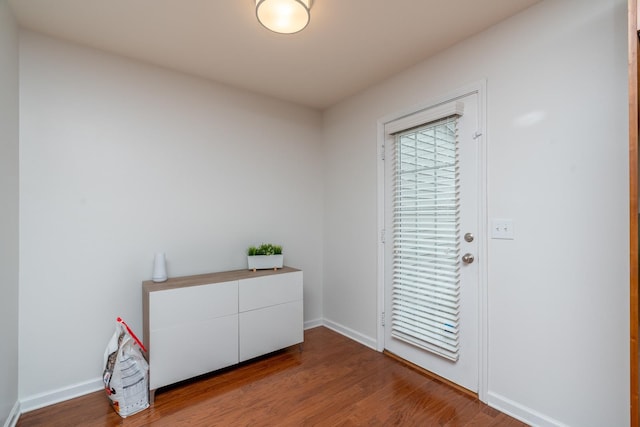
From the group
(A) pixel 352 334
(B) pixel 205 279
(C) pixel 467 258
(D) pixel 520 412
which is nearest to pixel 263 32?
(B) pixel 205 279

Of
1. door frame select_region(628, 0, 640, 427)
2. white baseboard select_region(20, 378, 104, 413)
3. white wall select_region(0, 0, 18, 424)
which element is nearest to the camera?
door frame select_region(628, 0, 640, 427)

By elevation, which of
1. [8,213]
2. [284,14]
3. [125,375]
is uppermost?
[284,14]

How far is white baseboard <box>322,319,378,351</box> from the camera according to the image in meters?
2.84

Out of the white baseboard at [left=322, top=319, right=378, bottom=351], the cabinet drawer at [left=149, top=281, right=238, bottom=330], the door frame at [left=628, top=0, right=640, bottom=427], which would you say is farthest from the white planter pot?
the door frame at [left=628, top=0, right=640, bottom=427]

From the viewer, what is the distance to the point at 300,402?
6.63 feet

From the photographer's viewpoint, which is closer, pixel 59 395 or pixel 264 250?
Result: pixel 59 395

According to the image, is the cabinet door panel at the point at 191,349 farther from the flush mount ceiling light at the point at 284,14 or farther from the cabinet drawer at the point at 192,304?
the flush mount ceiling light at the point at 284,14

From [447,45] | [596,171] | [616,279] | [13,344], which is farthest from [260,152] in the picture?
[616,279]

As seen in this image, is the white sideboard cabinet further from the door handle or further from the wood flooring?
the door handle

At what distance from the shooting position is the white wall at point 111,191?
2.01m

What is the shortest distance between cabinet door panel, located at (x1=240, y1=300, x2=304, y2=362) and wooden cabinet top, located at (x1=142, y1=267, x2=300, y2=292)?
0.29m

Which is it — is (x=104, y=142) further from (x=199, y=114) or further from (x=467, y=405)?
(x=467, y=405)

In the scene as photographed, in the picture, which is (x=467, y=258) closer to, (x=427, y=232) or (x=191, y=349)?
(x=427, y=232)

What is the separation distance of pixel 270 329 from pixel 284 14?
7.45 ft
